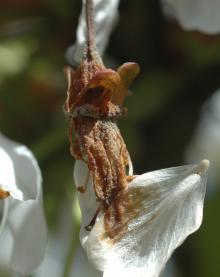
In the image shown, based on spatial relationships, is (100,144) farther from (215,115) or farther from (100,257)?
(215,115)

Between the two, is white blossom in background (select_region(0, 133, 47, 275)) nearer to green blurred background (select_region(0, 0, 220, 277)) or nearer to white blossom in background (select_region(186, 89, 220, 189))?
green blurred background (select_region(0, 0, 220, 277))

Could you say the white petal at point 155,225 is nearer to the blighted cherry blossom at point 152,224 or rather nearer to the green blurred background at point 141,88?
the blighted cherry blossom at point 152,224

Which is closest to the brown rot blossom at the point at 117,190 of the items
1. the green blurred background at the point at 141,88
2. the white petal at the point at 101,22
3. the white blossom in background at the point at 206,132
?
the white petal at the point at 101,22

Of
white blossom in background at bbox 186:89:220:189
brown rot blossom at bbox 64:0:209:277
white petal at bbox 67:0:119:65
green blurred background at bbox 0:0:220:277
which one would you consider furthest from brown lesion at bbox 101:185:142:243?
white blossom in background at bbox 186:89:220:189

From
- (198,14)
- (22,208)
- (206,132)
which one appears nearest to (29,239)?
(22,208)

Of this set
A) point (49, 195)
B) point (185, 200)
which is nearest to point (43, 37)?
point (49, 195)

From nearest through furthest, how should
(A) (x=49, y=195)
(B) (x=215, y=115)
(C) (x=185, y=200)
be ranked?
(C) (x=185, y=200) → (A) (x=49, y=195) → (B) (x=215, y=115)
